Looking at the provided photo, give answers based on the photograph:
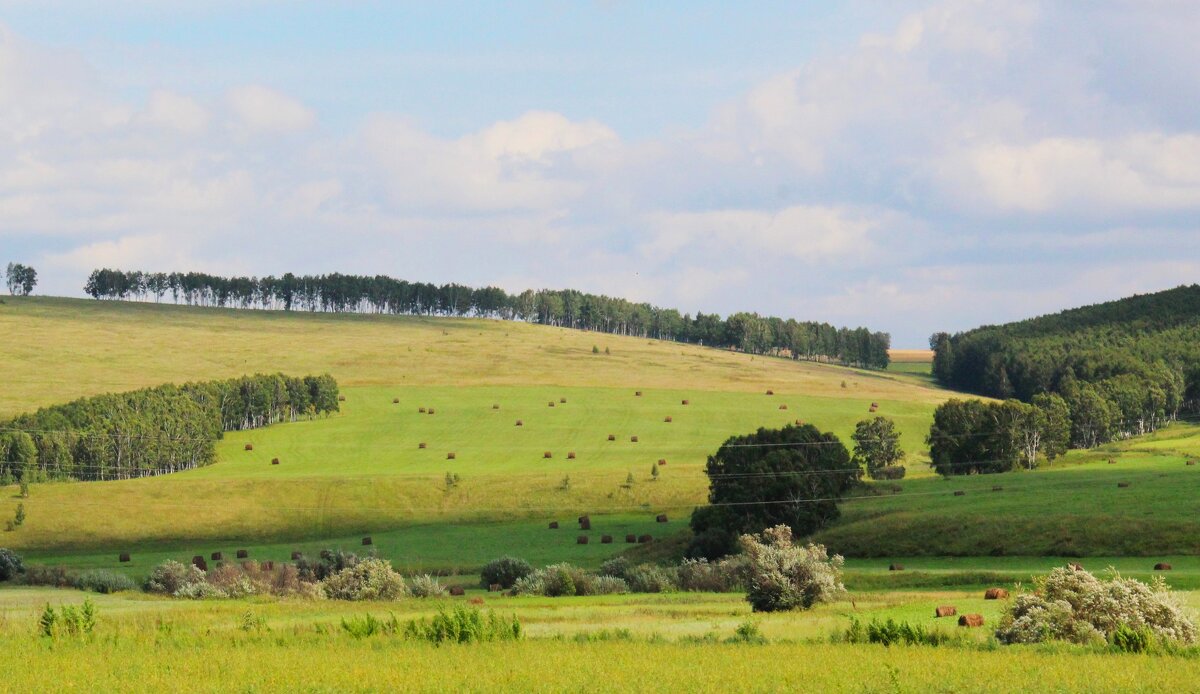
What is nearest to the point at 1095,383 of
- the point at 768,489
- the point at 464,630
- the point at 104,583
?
the point at 768,489

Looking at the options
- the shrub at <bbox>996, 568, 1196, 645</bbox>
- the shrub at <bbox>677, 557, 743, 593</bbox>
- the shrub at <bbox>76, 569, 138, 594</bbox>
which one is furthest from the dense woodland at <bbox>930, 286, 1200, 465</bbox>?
the shrub at <bbox>996, 568, 1196, 645</bbox>

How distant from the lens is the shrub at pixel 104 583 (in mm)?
59688

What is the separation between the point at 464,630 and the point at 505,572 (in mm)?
29807

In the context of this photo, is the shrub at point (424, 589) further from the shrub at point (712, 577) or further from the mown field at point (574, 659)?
the mown field at point (574, 659)

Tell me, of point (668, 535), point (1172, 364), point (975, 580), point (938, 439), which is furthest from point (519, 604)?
point (1172, 364)

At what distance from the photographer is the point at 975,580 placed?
52.8 meters

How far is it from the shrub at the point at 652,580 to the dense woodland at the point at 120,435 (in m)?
62.9

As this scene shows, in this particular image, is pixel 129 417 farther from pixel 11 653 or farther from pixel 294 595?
pixel 11 653

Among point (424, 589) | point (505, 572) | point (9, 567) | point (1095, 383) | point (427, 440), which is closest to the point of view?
point (424, 589)

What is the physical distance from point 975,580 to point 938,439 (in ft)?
184

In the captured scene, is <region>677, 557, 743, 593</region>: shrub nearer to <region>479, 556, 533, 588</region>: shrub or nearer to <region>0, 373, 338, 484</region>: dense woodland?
<region>479, 556, 533, 588</region>: shrub

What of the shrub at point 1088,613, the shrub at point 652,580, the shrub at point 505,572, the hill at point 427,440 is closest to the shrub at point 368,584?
the shrub at point 505,572

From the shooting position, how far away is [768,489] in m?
78.8

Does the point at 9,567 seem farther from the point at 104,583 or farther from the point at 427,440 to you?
the point at 427,440
